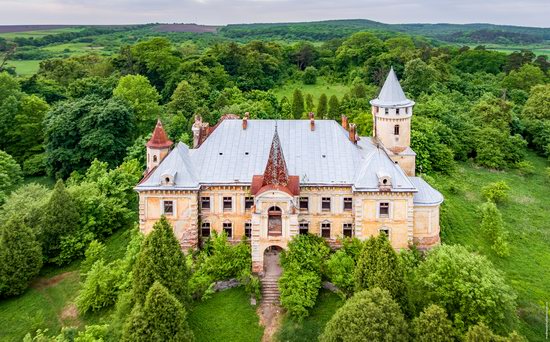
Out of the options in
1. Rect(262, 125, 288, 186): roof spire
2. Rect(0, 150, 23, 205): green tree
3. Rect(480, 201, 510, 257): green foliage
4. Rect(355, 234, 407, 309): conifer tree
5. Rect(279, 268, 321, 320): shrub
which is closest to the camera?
Rect(355, 234, 407, 309): conifer tree

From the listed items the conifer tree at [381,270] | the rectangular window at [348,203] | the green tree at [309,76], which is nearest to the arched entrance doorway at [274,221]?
the rectangular window at [348,203]

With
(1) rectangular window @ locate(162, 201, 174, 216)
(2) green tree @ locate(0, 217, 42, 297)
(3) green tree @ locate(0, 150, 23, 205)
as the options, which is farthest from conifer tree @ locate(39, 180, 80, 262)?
(3) green tree @ locate(0, 150, 23, 205)

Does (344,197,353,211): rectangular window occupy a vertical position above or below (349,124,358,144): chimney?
below

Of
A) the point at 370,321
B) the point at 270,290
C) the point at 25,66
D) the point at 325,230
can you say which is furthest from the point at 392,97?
the point at 25,66

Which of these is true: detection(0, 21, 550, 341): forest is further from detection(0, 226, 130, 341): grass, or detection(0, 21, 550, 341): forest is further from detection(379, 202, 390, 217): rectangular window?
detection(379, 202, 390, 217): rectangular window

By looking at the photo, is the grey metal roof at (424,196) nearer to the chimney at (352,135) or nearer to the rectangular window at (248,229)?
the chimney at (352,135)

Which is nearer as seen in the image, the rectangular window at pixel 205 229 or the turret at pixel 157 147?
the rectangular window at pixel 205 229

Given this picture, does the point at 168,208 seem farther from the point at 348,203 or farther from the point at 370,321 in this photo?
the point at 370,321
